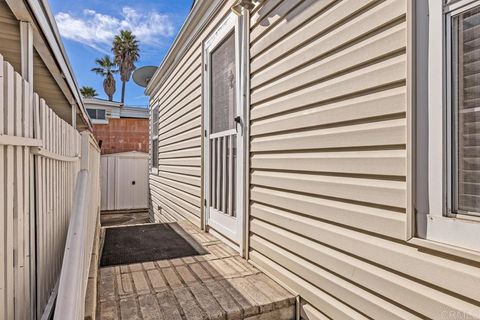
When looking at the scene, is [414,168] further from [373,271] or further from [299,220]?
[299,220]

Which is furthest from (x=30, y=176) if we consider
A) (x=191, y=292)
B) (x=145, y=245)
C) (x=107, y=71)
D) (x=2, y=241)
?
(x=107, y=71)

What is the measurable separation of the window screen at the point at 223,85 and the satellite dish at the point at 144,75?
485 centimetres

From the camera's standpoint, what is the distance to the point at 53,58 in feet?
6.91

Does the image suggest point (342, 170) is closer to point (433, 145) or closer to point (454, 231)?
point (433, 145)

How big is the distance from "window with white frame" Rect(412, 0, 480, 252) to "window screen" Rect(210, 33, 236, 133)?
206 cm

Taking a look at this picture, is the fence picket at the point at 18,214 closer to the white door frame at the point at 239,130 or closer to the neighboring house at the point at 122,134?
the white door frame at the point at 239,130

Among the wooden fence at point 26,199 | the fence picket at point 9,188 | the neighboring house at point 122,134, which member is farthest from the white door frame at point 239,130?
the neighboring house at point 122,134

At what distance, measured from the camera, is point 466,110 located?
1.16m

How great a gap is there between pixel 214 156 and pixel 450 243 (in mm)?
2775

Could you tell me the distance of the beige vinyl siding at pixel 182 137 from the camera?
13.7 ft

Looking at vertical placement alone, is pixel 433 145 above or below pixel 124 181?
above

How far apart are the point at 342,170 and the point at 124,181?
9242 millimetres

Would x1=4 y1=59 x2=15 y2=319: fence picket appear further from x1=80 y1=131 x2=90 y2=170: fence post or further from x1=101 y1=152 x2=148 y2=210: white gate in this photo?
x1=101 y1=152 x2=148 y2=210: white gate

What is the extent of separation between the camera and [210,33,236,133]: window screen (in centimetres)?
→ 320
